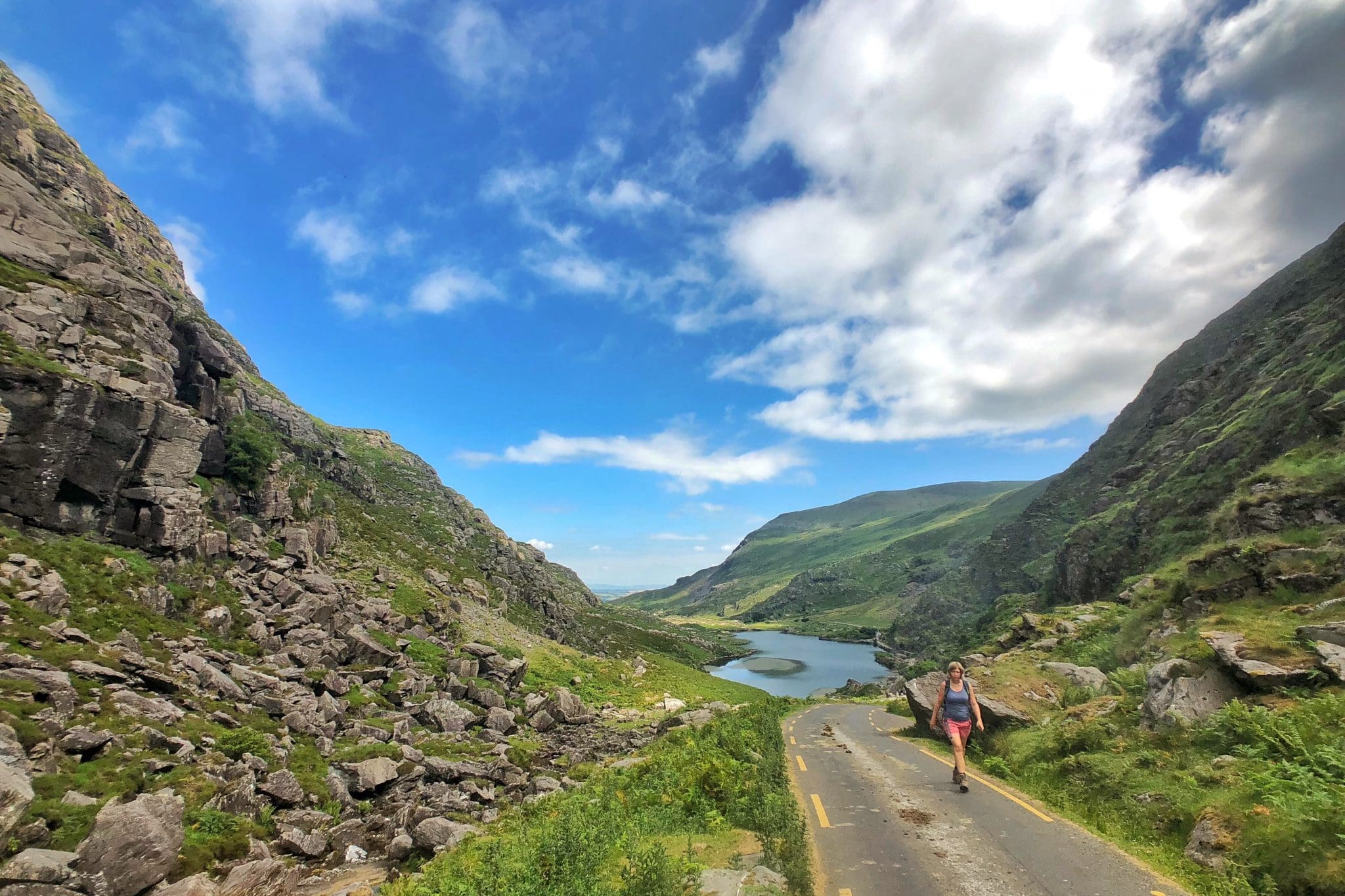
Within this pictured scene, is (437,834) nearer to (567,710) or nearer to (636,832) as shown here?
(636,832)

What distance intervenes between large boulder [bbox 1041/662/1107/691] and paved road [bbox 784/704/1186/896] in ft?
27.8

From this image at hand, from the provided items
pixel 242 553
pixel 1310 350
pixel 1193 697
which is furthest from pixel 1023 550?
pixel 242 553

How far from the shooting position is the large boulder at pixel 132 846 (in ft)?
45.0

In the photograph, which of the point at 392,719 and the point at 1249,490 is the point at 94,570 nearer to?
the point at 392,719

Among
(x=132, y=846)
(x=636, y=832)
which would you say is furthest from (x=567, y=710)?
(x=636, y=832)

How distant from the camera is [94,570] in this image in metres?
27.8

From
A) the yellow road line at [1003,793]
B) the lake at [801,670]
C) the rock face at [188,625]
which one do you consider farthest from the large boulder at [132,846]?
the lake at [801,670]

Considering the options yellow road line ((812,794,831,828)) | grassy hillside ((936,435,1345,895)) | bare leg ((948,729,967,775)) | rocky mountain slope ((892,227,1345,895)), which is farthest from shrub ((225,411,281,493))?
grassy hillside ((936,435,1345,895))

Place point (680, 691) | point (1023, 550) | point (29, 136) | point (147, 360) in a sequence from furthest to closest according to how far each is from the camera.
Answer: point (1023, 550), point (680, 691), point (29, 136), point (147, 360)

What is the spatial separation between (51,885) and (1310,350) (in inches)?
3583

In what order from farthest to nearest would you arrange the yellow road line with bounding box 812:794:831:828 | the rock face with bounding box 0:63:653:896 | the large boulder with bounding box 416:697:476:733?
the large boulder with bounding box 416:697:476:733
the rock face with bounding box 0:63:653:896
the yellow road line with bounding box 812:794:831:828

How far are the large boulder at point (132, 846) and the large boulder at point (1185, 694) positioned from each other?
28926mm

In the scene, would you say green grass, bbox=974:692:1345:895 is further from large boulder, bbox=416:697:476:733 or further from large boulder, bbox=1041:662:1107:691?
large boulder, bbox=416:697:476:733

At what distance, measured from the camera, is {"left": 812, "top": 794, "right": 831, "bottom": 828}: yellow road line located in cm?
1223
